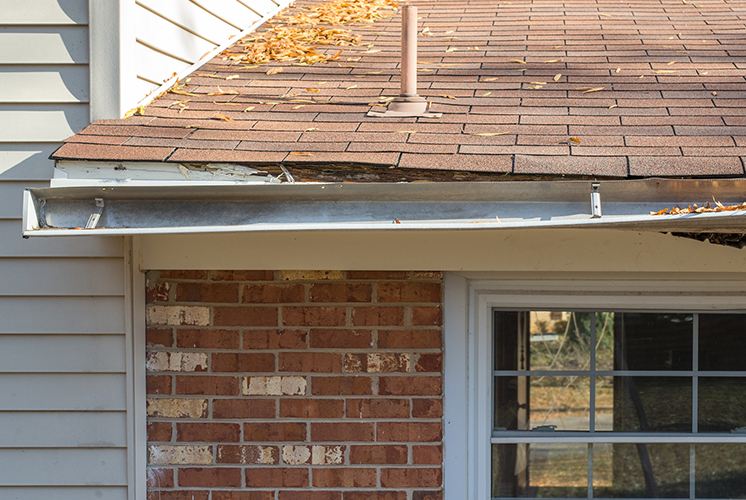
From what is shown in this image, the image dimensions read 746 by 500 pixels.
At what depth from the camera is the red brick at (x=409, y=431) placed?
3.87 metres

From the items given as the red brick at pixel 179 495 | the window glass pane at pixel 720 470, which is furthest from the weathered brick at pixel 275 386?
the window glass pane at pixel 720 470

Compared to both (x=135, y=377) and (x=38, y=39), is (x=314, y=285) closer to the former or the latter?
(x=135, y=377)

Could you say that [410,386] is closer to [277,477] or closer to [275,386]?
[275,386]

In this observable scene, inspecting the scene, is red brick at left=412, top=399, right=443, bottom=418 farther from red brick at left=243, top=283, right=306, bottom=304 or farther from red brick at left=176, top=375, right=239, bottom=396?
red brick at left=176, top=375, right=239, bottom=396

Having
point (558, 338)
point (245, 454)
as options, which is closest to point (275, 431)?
point (245, 454)

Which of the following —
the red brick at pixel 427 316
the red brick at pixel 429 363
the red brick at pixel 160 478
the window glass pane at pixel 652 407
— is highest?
the red brick at pixel 427 316

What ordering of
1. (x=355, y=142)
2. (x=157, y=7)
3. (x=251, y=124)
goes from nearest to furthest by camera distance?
(x=355, y=142), (x=251, y=124), (x=157, y=7)

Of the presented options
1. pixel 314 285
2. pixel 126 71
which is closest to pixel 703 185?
pixel 314 285

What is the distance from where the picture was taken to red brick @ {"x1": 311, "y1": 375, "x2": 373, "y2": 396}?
153 inches

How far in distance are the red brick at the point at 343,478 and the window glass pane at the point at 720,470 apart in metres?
1.38

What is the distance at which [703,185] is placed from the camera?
3080 millimetres

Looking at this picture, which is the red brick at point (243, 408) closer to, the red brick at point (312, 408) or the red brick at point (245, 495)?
the red brick at point (312, 408)

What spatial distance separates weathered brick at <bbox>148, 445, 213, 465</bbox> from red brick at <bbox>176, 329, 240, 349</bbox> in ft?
1.36

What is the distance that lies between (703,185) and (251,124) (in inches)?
68.2
